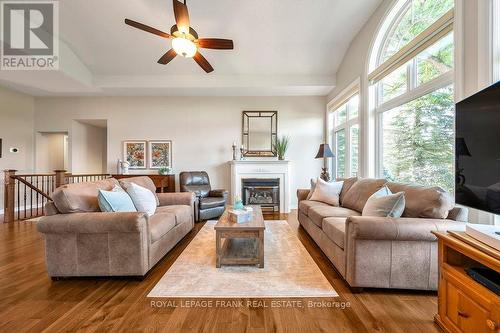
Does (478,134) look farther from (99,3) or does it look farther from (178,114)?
(178,114)

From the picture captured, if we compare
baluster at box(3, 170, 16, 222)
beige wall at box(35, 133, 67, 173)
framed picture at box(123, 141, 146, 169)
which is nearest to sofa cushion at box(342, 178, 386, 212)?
framed picture at box(123, 141, 146, 169)

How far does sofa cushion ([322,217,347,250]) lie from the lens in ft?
6.88

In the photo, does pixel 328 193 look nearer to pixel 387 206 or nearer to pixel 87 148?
pixel 387 206

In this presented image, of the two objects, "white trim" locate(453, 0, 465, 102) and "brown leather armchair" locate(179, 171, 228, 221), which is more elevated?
"white trim" locate(453, 0, 465, 102)

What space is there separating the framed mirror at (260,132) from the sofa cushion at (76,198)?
3.60m

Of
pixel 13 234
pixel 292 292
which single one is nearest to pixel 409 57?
pixel 292 292

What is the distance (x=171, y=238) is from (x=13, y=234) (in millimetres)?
2864

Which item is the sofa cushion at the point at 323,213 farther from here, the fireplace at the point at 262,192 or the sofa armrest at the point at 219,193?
the fireplace at the point at 262,192

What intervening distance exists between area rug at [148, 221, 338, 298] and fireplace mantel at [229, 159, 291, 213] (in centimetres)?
255

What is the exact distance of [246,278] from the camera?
211 centimetres

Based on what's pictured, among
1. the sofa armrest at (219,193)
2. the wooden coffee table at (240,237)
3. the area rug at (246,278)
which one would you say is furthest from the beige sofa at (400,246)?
the sofa armrest at (219,193)

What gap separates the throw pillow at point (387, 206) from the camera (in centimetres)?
204

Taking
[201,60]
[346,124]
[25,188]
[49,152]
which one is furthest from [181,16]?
[49,152]

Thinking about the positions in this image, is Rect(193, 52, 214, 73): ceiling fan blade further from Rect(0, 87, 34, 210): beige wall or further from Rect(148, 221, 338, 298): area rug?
Rect(0, 87, 34, 210): beige wall
